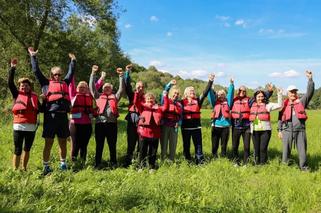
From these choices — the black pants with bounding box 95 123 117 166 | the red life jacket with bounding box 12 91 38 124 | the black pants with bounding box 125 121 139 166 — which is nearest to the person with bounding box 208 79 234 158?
the black pants with bounding box 125 121 139 166

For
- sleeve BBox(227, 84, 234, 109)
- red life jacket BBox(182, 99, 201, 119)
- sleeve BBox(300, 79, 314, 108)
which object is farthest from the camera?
sleeve BBox(227, 84, 234, 109)

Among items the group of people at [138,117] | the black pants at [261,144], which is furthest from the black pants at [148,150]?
the black pants at [261,144]

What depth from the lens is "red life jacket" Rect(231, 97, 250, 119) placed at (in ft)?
32.1

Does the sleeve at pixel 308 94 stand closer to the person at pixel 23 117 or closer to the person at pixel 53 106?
the person at pixel 53 106

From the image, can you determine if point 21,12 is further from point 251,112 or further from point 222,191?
point 222,191

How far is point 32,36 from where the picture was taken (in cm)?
1827

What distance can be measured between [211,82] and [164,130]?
1715 millimetres

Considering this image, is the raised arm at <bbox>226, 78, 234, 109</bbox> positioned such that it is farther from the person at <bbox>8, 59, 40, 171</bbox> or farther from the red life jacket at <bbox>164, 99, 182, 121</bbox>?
the person at <bbox>8, 59, 40, 171</bbox>

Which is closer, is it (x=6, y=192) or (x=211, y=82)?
(x=6, y=192)

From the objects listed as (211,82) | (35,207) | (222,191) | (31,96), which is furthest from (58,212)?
(211,82)

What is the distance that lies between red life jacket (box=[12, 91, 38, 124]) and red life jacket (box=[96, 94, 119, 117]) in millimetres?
1495

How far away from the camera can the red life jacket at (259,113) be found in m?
9.36

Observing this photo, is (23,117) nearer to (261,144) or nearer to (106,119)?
(106,119)

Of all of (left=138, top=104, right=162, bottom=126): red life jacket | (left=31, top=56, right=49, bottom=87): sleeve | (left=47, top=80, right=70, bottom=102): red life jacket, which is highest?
(left=31, top=56, right=49, bottom=87): sleeve
